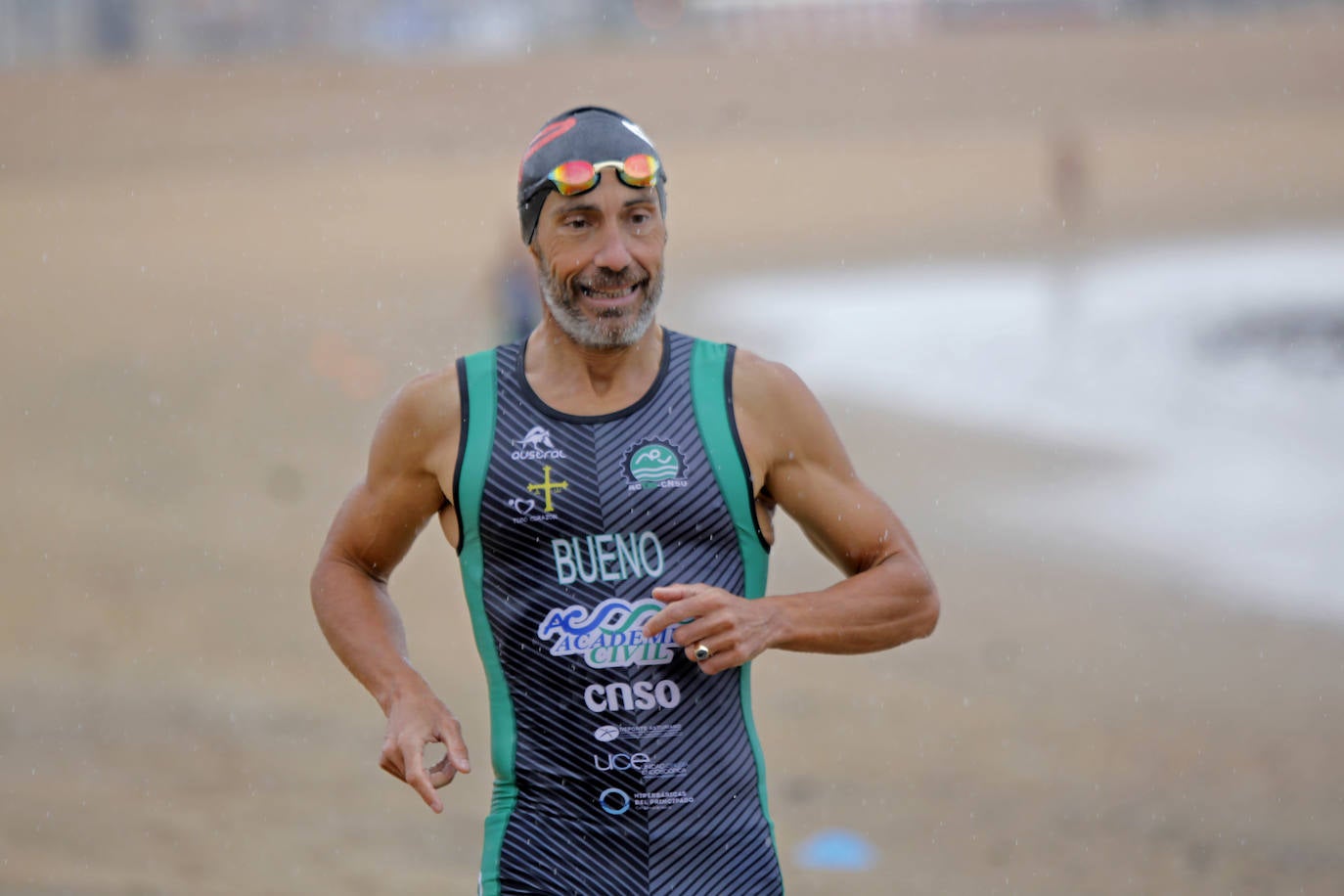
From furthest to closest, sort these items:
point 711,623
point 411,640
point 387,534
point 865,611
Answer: point 411,640
point 387,534
point 865,611
point 711,623

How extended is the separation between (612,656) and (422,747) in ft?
1.21

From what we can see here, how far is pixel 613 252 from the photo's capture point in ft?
10.2

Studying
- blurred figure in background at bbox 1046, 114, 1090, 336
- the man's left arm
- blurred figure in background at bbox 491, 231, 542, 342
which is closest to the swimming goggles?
the man's left arm

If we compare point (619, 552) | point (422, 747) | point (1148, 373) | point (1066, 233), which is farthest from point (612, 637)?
point (1066, 233)

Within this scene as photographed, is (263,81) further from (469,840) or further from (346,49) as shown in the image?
(469,840)

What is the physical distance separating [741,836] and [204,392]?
15.9m

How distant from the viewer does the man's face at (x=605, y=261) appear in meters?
3.12

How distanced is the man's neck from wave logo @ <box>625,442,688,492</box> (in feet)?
0.37

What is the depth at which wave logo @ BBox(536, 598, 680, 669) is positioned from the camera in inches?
122

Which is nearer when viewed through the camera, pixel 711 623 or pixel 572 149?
pixel 711 623

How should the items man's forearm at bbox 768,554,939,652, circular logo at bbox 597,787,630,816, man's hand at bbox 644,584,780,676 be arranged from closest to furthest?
man's hand at bbox 644,584,780,676 < man's forearm at bbox 768,554,939,652 < circular logo at bbox 597,787,630,816

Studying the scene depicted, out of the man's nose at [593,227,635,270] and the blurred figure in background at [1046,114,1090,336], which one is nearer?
the man's nose at [593,227,635,270]

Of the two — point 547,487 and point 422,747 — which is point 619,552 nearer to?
point 547,487

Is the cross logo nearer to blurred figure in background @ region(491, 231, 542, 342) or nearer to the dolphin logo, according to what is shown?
the dolphin logo
